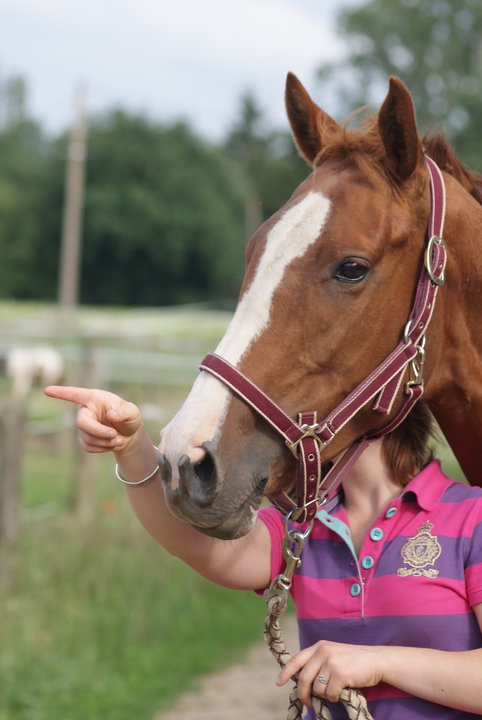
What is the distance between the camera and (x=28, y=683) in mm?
4578

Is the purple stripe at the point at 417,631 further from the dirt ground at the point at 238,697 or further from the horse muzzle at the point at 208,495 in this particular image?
the dirt ground at the point at 238,697

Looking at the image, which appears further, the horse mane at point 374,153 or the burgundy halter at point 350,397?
the horse mane at point 374,153

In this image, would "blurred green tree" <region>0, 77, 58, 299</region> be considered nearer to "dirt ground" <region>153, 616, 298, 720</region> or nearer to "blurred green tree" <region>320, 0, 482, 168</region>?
"blurred green tree" <region>320, 0, 482, 168</region>

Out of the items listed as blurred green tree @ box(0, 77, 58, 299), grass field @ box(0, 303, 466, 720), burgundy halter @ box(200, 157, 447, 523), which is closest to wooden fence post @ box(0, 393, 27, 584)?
grass field @ box(0, 303, 466, 720)

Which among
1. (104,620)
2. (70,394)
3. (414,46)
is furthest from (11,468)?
(414,46)

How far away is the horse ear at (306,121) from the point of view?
7.50ft

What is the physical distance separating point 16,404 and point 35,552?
3.20 ft

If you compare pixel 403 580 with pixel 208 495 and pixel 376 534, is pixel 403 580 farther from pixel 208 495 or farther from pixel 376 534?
pixel 208 495

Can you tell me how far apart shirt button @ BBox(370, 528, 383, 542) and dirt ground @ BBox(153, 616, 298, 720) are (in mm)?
3152

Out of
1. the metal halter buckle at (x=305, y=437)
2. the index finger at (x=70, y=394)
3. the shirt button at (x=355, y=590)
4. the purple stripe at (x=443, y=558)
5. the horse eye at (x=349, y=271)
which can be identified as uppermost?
the horse eye at (x=349, y=271)

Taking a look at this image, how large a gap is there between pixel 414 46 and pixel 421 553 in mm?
23286

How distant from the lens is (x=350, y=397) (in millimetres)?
1960

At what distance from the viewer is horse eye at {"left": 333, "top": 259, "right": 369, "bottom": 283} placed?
6.39 feet

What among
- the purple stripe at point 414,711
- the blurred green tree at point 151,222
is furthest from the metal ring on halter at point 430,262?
the blurred green tree at point 151,222
